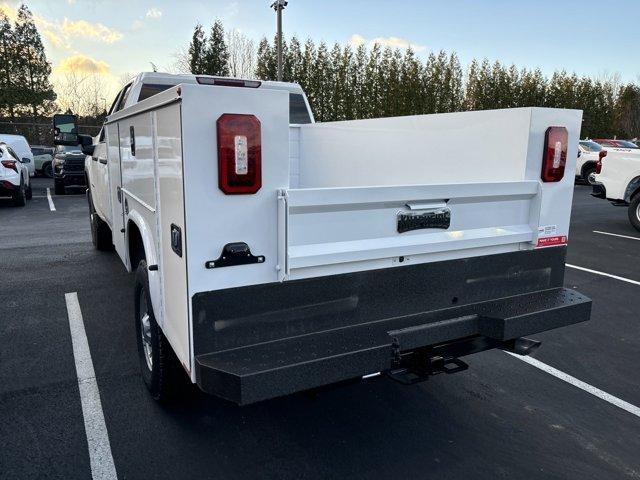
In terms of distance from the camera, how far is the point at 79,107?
35781 mm

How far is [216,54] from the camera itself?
1117 inches

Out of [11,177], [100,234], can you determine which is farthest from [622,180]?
[11,177]

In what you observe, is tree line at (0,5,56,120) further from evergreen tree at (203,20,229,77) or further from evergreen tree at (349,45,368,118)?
evergreen tree at (349,45,368,118)

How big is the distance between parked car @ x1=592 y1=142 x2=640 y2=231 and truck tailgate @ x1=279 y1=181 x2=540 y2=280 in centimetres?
886

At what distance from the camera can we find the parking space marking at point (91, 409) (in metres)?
2.65

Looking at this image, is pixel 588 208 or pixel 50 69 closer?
pixel 588 208

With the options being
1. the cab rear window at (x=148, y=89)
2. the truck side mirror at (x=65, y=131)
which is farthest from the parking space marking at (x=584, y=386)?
the truck side mirror at (x=65, y=131)

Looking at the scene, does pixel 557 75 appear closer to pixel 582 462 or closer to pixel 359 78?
pixel 359 78

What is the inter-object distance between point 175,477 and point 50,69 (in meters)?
43.3

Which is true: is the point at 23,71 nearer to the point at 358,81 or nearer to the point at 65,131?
the point at 358,81

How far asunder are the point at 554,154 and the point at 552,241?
20.8 inches

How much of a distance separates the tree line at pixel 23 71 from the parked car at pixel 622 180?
3738 centimetres

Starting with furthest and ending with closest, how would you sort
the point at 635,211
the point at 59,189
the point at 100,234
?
the point at 59,189 < the point at 635,211 < the point at 100,234

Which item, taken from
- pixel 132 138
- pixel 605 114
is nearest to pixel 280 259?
pixel 132 138
